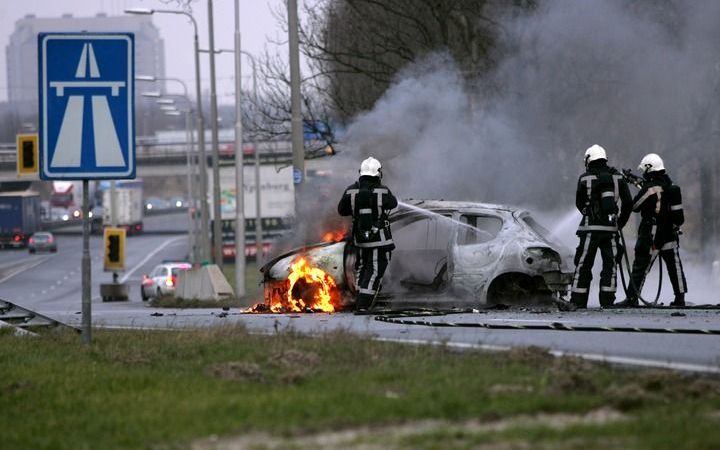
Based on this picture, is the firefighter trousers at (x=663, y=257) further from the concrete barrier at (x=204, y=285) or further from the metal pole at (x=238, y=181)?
the concrete barrier at (x=204, y=285)

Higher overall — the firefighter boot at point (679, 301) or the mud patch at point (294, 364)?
the mud patch at point (294, 364)

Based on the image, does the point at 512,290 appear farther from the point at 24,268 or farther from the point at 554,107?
the point at 24,268

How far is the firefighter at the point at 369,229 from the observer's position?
594 inches

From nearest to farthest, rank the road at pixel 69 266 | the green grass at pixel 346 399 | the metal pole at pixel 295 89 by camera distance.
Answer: the green grass at pixel 346 399
the metal pole at pixel 295 89
the road at pixel 69 266

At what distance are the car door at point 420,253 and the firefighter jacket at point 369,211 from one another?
0.47 meters

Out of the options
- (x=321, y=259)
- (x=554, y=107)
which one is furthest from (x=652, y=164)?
(x=554, y=107)

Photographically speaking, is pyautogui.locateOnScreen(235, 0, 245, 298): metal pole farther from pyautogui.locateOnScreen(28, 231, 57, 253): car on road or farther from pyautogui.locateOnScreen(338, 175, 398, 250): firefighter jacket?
pyautogui.locateOnScreen(28, 231, 57, 253): car on road

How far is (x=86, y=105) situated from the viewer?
35.5ft

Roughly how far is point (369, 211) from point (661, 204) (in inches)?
141

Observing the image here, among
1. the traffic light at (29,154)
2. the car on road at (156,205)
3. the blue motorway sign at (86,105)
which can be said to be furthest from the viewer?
the car on road at (156,205)

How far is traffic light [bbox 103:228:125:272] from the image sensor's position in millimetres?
41969

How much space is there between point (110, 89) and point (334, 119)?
24.4 m

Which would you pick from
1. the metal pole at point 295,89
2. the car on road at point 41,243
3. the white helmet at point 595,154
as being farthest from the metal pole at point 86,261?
the car on road at point 41,243

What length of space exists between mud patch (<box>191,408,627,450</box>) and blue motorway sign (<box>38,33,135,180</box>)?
14.5ft
